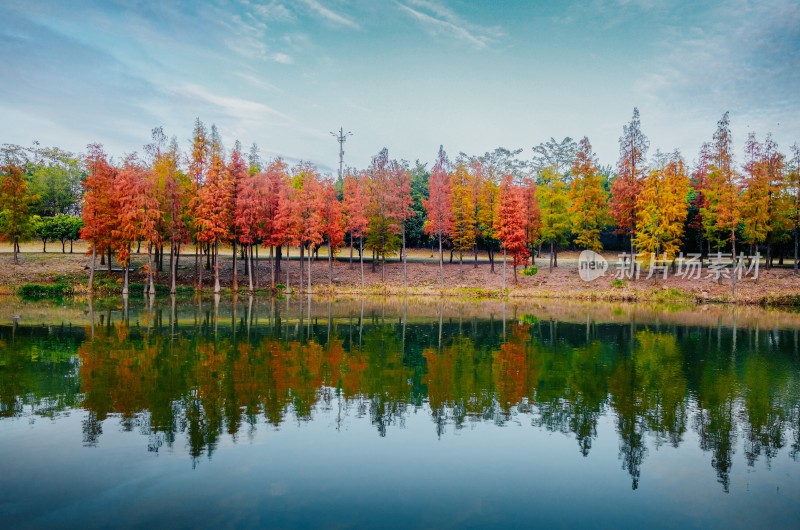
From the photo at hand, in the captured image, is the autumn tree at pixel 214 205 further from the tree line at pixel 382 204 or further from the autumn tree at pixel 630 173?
the autumn tree at pixel 630 173

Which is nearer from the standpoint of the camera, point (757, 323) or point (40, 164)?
point (757, 323)

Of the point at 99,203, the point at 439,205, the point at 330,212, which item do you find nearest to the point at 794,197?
the point at 439,205

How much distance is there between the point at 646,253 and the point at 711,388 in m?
37.2

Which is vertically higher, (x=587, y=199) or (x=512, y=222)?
(x=587, y=199)

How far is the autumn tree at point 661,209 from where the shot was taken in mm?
48469

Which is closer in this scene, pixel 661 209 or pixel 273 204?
pixel 661 209

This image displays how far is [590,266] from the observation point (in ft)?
185

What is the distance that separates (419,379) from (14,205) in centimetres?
5036

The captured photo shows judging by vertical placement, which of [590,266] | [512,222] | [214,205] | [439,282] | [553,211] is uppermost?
[553,211]

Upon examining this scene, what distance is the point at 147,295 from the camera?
4628 centimetres

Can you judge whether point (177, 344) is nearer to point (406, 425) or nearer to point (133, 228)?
point (406, 425)

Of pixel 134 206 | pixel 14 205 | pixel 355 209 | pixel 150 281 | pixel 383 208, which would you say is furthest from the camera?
pixel 383 208

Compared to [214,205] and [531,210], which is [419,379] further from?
[531,210]

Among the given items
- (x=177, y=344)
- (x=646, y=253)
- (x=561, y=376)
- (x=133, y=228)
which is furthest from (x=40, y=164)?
(x=561, y=376)
